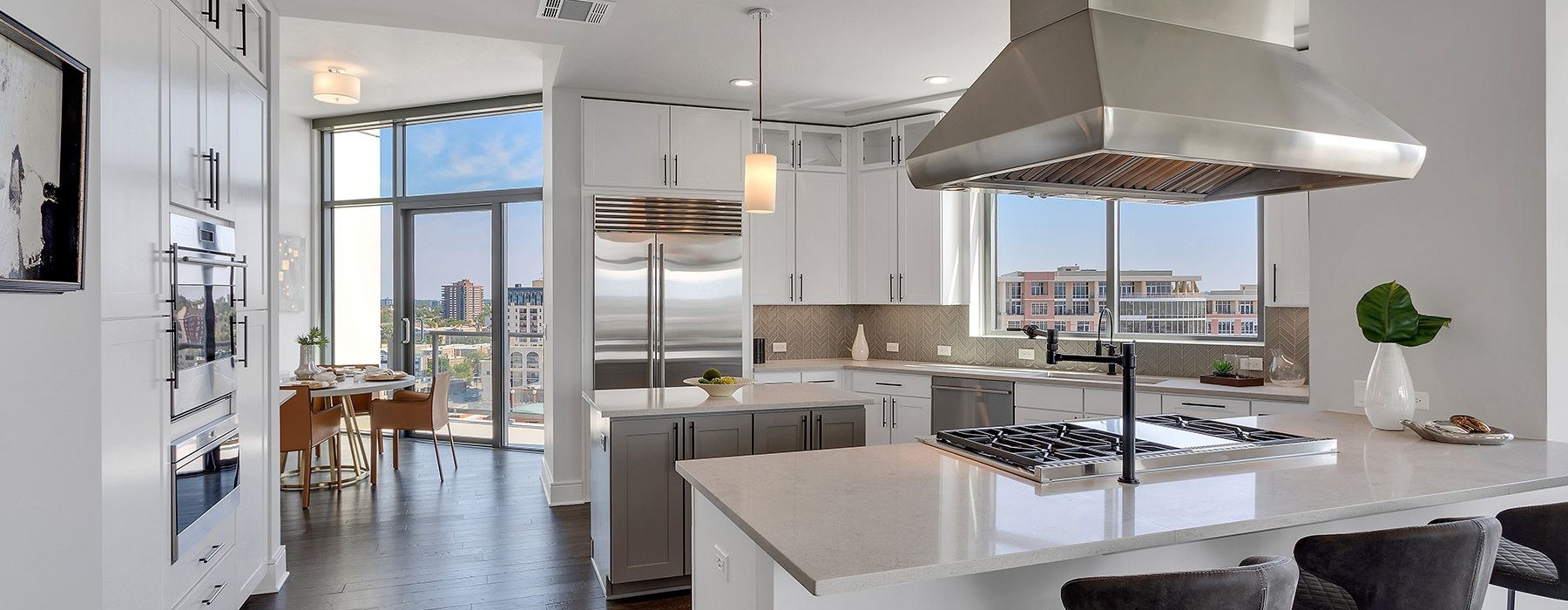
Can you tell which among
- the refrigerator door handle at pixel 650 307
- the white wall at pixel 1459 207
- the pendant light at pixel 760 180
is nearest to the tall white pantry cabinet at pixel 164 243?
the pendant light at pixel 760 180

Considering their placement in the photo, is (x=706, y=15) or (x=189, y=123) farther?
(x=706, y=15)

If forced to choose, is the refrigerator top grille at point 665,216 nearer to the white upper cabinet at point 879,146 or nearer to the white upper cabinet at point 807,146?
the white upper cabinet at point 807,146

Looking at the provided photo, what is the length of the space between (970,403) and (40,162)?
443 centimetres

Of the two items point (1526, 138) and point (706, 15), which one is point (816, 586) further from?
point (706, 15)

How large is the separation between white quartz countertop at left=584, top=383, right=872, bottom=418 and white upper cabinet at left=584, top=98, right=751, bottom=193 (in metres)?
1.72

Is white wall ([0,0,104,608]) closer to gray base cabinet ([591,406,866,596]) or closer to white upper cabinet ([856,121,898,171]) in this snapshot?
gray base cabinet ([591,406,866,596])

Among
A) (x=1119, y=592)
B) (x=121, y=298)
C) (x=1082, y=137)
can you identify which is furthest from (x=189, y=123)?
Result: (x=1119, y=592)

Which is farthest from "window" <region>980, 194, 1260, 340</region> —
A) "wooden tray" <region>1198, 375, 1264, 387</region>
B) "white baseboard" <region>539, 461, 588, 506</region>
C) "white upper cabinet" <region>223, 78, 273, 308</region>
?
"white upper cabinet" <region>223, 78, 273, 308</region>

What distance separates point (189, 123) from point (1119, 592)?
308 cm

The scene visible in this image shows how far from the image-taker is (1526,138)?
2482 millimetres

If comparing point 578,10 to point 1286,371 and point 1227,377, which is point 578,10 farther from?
point 1286,371

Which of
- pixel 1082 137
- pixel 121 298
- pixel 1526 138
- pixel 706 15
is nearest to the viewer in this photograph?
pixel 1082 137

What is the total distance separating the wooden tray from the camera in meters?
4.17

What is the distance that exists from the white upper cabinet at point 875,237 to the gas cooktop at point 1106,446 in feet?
10.7
